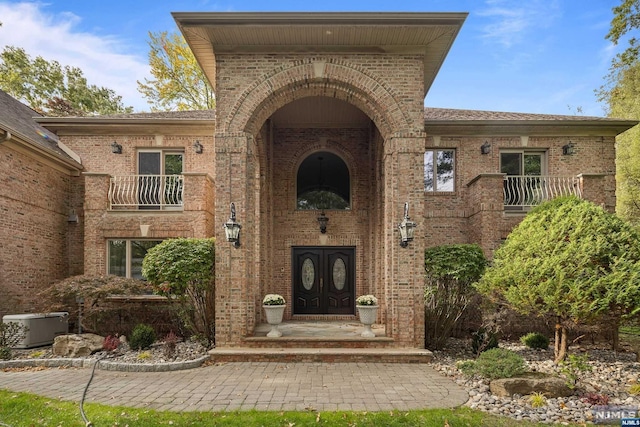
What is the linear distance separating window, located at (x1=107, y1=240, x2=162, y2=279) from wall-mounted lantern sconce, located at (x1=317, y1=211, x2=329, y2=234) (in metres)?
4.87

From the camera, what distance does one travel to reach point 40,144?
31.5 feet

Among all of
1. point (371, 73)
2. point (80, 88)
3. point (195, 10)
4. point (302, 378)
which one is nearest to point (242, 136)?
point (195, 10)

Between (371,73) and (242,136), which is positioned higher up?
(371,73)

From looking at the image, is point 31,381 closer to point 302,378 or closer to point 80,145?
point 302,378

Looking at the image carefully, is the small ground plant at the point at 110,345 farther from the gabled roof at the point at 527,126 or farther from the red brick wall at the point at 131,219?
the gabled roof at the point at 527,126

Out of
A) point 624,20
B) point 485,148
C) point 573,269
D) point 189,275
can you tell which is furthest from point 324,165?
point 624,20

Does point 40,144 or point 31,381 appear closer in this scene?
point 31,381

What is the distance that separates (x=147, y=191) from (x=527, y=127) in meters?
11.8

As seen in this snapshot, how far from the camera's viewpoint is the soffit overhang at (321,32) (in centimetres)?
721

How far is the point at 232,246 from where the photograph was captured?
7.86 meters

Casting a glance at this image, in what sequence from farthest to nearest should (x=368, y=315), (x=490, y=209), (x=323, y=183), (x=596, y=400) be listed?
1. (x=323, y=183)
2. (x=490, y=209)
3. (x=368, y=315)
4. (x=596, y=400)

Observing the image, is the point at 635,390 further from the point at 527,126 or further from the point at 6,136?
the point at 6,136

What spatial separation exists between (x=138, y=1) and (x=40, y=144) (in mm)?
5270

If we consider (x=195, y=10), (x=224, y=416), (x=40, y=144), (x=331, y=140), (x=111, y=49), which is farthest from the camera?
(x=111, y=49)
